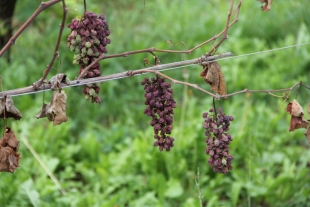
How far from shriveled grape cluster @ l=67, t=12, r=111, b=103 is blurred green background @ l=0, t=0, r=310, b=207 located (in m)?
0.91

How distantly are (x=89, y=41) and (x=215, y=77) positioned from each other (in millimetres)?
316

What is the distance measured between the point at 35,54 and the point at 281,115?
169cm

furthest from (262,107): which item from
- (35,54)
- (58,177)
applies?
(35,54)

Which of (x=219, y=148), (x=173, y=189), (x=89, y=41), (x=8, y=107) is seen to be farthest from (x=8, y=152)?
(x=173, y=189)

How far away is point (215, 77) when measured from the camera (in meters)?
1.37

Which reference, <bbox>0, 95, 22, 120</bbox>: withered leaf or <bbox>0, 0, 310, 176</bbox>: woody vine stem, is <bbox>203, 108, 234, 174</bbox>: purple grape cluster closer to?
<bbox>0, 0, 310, 176</bbox>: woody vine stem

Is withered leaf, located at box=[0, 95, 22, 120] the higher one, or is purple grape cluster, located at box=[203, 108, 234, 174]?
withered leaf, located at box=[0, 95, 22, 120]

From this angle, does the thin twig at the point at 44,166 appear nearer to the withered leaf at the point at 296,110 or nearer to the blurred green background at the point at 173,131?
the blurred green background at the point at 173,131

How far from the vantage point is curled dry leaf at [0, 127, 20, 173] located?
1.29m

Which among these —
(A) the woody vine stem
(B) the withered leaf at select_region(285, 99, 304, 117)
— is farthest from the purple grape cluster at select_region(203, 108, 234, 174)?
(B) the withered leaf at select_region(285, 99, 304, 117)

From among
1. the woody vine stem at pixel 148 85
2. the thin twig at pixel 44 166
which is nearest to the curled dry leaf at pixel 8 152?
the woody vine stem at pixel 148 85

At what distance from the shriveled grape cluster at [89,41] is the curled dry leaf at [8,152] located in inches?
8.2

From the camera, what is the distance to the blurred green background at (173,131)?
262 cm

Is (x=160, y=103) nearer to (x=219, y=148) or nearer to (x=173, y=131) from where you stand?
(x=219, y=148)
